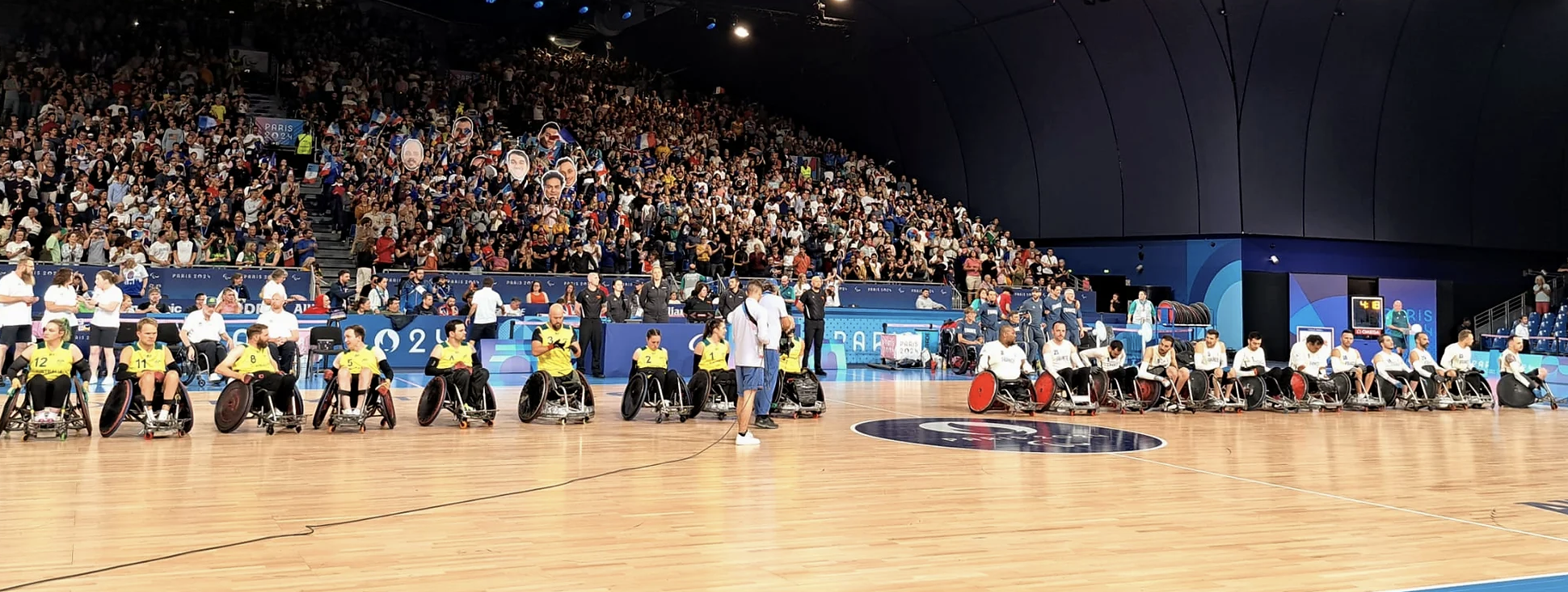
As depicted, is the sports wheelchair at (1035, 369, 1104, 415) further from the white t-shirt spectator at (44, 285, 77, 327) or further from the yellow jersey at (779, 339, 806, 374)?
the white t-shirt spectator at (44, 285, 77, 327)

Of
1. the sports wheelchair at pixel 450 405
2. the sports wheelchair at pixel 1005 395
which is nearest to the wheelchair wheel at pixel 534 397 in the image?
the sports wheelchair at pixel 450 405

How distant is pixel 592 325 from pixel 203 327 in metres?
5.96

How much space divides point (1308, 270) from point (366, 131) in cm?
2341

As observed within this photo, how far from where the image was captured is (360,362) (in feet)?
39.8

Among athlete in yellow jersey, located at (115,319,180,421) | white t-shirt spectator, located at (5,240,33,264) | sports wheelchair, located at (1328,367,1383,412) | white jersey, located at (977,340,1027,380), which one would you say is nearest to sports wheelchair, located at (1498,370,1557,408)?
sports wheelchair, located at (1328,367,1383,412)

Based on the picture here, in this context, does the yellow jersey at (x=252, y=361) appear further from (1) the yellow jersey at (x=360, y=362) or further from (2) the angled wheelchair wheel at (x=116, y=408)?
(2) the angled wheelchair wheel at (x=116, y=408)

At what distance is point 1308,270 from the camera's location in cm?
3050

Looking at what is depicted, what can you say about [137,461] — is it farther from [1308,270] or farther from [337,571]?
[1308,270]

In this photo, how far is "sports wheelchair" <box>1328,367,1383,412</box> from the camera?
17141 millimetres

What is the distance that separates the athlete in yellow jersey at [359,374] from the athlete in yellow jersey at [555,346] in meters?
1.62

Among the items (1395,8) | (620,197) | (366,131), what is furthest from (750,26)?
(1395,8)

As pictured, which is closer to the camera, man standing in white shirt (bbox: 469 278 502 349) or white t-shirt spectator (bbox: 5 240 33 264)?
white t-shirt spectator (bbox: 5 240 33 264)

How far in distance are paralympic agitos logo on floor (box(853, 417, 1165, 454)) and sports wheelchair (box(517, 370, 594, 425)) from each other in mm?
3089

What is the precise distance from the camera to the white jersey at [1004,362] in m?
15.1
